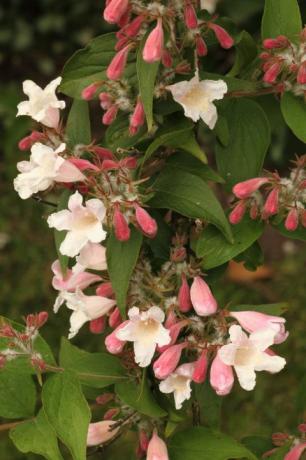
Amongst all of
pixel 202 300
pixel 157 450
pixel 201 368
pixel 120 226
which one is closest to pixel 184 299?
pixel 202 300

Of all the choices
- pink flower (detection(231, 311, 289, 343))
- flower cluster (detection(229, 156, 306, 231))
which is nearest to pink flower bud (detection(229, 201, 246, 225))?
flower cluster (detection(229, 156, 306, 231))

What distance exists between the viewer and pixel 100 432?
2039 mm

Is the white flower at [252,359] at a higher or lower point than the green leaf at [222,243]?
lower

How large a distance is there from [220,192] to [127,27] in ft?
9.36

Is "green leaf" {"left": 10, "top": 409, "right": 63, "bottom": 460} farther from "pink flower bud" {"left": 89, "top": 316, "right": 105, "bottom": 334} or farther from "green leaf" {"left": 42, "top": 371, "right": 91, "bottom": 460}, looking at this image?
"pink flower bud" {"left": 89, "top": 316, "right": 105, "bottom": 334}

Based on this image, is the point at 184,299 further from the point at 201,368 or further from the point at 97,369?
A: the point at 97,369

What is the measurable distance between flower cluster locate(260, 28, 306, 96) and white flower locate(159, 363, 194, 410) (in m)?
0.65

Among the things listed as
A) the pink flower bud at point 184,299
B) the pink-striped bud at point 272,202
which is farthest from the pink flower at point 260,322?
the pink-striped bud at point 272,202

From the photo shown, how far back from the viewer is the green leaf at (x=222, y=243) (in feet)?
5.98

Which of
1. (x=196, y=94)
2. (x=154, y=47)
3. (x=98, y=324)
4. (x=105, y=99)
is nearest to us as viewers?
(x=154, y=47)

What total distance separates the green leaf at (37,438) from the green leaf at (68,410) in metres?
0.05

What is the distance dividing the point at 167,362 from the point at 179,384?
92 mm

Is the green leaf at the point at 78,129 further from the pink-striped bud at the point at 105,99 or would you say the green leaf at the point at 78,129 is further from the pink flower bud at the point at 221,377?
the pink flower bud at the point at 221,377

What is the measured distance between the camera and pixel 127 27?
173cm
